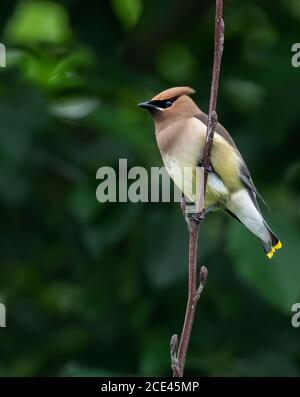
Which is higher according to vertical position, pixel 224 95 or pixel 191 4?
pixel 191 4

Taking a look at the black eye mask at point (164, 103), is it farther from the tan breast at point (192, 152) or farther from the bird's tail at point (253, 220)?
the bird's tail at point (253, 220)

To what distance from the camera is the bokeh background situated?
18.2 ft

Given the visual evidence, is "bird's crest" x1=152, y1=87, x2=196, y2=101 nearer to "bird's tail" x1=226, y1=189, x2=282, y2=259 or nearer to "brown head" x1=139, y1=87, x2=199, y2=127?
"brown head" x1=139, y1=87, x2=199, y2=127

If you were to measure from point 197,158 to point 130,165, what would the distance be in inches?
58.2

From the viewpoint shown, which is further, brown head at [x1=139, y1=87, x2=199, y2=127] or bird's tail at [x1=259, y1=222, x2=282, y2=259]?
bird's tail at [x1=259, y1=222, x2=282, y2=259]

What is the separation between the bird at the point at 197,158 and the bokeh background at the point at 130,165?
2.92 ft

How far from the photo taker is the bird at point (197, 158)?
13.8 ft

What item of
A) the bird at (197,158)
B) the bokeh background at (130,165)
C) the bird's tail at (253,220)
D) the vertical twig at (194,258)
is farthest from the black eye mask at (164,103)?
the bokeh background at (130,165)

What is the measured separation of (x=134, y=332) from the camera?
5891mm

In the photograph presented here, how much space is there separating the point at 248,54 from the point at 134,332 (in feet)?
5.06

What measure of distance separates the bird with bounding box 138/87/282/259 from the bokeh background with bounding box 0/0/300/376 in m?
0.89

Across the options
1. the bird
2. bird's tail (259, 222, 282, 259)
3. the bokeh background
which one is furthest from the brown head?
the bokeh background
